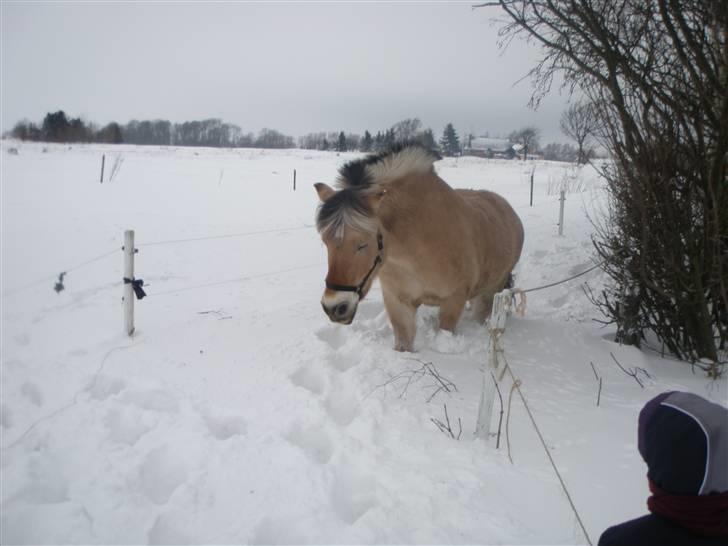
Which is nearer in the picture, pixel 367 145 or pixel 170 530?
pixel 170 530

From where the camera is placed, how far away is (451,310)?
3.99 metres

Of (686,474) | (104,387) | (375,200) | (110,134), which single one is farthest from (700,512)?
(110,134)

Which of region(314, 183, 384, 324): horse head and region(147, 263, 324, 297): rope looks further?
region(147, 263, 324, 297): rope

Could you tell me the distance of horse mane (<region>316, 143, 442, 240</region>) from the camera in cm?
300

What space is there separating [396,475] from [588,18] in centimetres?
390

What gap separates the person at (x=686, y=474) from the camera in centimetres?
108

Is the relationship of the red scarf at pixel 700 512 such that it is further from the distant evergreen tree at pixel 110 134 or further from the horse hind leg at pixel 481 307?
the distant evergreen tree at pixel 110 134

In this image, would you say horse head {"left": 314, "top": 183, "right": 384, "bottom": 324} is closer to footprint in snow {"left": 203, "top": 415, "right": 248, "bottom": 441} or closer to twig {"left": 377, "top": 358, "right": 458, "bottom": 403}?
twig {"left": 377, "top": 358, "right": 458, "bottom": 403}

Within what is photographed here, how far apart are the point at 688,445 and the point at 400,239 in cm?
258

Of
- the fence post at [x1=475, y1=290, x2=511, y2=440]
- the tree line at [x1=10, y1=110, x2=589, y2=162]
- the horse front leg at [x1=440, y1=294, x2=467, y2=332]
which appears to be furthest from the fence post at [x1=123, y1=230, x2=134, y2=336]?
the tree line at [x1=10, y1=110, x2=589, y2=162]

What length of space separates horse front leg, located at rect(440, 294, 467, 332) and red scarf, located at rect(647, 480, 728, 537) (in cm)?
282

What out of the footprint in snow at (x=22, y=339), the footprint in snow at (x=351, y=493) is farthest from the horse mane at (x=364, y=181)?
the footprint in snow at (x=22, y=339)

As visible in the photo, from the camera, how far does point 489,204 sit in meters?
5.40

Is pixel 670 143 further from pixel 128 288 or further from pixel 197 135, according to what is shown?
pixel 197 135
